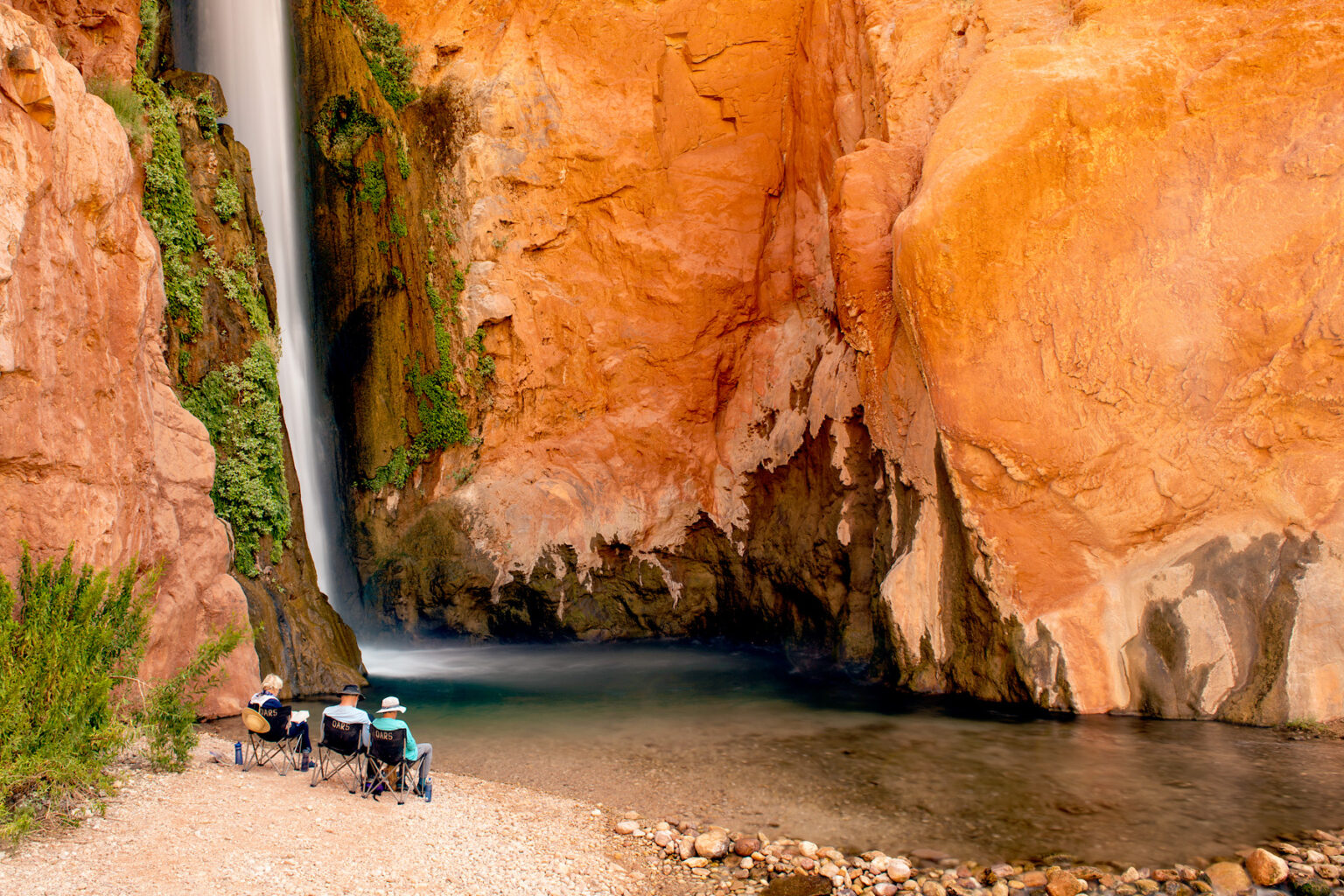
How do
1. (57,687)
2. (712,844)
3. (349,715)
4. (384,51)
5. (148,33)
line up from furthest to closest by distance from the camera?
(384,51) < (148,33) < (349,715) < (712,844) < (57,687)

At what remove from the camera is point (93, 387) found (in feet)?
30.5

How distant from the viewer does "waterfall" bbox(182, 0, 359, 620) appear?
56.2 ft

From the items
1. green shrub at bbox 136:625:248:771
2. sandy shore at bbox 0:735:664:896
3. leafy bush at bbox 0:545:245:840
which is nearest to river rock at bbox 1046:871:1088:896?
sandy shore at bbox 0:735:664:896

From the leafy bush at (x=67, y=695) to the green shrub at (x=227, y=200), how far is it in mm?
6870

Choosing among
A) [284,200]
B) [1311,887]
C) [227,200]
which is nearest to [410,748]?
[1311,887]

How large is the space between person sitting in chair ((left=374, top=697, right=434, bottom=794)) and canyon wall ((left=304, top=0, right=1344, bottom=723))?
7365mm

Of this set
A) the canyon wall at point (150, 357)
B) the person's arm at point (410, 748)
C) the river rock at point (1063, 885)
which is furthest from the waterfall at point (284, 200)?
the river rock at point (1063, 885)

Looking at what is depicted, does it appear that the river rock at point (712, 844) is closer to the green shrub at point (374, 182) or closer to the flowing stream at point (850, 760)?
the flowing stream at point (850, 760)

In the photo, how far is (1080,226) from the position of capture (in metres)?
11.5

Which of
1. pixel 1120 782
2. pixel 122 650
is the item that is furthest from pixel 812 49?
pixel 122 650

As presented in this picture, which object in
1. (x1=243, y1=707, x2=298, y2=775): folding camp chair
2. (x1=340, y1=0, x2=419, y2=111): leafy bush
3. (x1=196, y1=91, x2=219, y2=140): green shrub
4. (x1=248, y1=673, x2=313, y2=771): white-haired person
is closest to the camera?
(x1=243, y1=707, x2=298, y2=775): folding camp chair

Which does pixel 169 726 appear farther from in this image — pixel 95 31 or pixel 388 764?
pixel 95 31

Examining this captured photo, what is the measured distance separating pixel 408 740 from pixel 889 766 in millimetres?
4588

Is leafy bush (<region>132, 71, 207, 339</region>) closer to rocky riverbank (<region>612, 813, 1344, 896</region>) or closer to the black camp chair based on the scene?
the black camp chair
